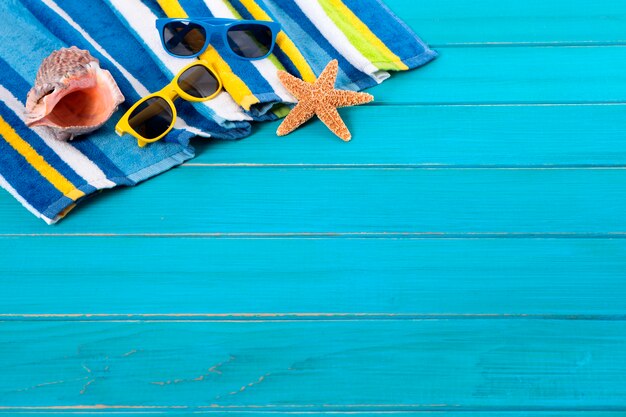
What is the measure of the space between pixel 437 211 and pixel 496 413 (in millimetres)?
387

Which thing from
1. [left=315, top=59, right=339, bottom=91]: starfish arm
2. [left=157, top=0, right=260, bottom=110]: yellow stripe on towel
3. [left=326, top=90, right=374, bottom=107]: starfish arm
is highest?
[left=157, top=0, right=260, bottom=110]: yellow stripe on towel

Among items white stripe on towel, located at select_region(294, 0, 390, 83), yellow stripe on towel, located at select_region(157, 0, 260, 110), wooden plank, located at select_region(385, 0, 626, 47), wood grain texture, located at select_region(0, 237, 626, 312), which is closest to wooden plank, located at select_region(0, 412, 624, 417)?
wood grain texture, located at select_region(0, 237, 626, 312)

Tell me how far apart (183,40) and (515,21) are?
0.79 m

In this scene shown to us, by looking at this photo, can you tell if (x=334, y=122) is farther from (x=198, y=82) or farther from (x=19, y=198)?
(x=19, y=198)

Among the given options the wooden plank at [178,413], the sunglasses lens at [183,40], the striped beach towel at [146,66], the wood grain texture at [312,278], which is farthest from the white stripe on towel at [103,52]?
the wooden plank at [178,413]

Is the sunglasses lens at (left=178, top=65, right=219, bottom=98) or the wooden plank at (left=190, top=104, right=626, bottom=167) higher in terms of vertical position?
the sunglasses lens at (left=178, top=65, right=219, bottom=98)

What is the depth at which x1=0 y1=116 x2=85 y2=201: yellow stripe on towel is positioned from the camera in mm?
1289

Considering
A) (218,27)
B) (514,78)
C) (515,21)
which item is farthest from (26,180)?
(515,21)

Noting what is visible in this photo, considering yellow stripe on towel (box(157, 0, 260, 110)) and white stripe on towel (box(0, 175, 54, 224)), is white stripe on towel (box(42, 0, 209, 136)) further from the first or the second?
white stripe on towel (box(0, 175, 54, 224))

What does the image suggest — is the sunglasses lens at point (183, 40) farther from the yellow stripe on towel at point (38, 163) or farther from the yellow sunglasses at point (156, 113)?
the yellow stripe on towel at point (38, 163)

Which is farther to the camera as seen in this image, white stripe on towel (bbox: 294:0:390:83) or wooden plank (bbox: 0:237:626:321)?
white stripe on towel (bbox: 294:0:390:83)

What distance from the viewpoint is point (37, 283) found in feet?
4.00

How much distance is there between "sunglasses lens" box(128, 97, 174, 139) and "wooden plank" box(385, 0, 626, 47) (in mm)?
633

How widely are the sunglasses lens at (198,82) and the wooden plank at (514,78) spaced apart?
1.18ft
